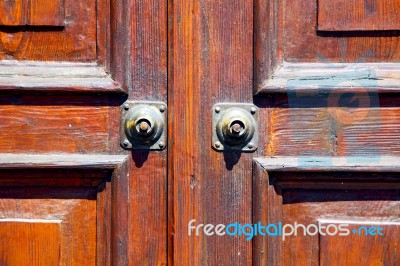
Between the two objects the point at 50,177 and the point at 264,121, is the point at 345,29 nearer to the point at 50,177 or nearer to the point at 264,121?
the point at 264,121

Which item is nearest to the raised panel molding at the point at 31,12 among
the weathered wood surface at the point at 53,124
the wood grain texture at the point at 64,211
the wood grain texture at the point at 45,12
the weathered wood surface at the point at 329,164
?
the wood grain texture at the point at 45,12

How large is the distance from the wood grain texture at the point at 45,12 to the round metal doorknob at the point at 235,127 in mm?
297

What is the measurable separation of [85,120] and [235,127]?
0.76ft

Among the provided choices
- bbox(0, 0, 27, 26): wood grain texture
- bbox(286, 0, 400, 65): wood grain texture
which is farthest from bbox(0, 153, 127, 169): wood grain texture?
bbox(286, 0, 400, 65): wood grain texture

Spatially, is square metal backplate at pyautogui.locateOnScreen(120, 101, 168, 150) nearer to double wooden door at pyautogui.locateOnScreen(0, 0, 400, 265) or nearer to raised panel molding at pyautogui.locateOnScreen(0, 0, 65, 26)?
double wooden door at pyautogui.locateOnScreen(0, 0, 400, 265)

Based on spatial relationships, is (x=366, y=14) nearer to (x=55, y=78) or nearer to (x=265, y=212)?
(x=265, y=212)

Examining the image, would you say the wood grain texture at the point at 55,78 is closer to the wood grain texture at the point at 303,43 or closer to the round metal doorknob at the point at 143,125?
the round metal doorknob at the point at 143,125

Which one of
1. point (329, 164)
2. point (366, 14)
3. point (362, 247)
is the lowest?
point (362, 247)

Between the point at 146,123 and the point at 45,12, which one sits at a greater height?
the point at 45,12

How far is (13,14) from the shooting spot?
84cm

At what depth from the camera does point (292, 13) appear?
846mm

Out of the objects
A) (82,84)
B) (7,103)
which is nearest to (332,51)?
(82,84)

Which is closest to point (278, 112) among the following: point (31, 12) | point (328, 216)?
point (328, 216)

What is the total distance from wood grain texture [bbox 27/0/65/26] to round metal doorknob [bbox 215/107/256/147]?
30 centimetres
